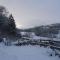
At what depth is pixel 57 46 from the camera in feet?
A: 3.65

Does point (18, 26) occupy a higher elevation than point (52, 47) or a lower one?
higher

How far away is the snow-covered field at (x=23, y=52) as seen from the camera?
1100 mm

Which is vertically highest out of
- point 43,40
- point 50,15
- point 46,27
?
point 50,15

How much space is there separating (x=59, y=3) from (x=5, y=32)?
1.77ft

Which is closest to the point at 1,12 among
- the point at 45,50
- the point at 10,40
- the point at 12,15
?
the point at 12,15

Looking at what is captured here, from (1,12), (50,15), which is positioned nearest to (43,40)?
(50,15)

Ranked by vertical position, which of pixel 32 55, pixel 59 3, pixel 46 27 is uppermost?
pixel 59 3

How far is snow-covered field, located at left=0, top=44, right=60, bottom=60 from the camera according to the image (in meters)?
1.10

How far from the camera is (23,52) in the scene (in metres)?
1.12

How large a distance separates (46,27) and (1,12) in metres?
0.42

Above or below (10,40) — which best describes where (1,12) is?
above

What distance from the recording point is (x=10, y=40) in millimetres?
1136

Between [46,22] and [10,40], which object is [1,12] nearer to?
[10,40]

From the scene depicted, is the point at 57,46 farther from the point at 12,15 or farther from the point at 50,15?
the point at 12,15
